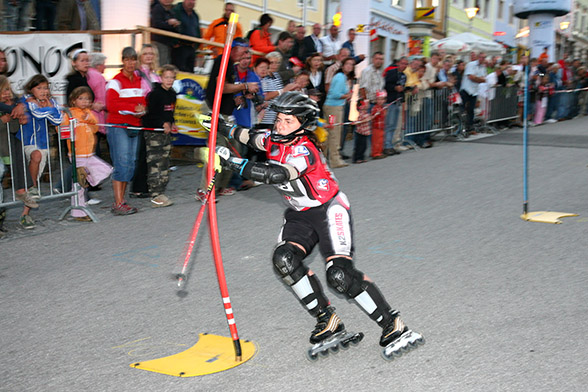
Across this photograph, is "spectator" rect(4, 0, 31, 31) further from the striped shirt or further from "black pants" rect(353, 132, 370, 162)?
"black pants" rect(353, 132, 370, 162)

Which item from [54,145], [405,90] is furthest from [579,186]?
[54,145]

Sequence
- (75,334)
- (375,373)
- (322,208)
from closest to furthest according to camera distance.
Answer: (375,373), (322,208), (75,334)

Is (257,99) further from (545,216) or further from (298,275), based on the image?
(298,275)

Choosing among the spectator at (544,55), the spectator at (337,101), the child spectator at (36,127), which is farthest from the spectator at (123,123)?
the spectator at (544,55)

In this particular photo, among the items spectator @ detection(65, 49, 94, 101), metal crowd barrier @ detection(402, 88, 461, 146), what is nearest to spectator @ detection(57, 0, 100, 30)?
spectator @ detection(65, 49, 94, 101)

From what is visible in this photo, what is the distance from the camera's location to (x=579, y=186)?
10297 mm

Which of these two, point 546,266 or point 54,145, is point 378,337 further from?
point 54,145

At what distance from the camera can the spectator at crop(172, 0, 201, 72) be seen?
11461mm

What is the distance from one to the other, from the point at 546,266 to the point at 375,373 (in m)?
2.85

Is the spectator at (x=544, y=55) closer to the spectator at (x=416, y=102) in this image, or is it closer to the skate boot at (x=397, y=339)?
the spectator at (x=416, y=102)

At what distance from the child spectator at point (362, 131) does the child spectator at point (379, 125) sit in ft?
0.94

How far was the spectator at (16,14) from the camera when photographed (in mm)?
11312

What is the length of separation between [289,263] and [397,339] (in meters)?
0.83

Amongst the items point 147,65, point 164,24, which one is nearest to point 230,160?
point 147,65
